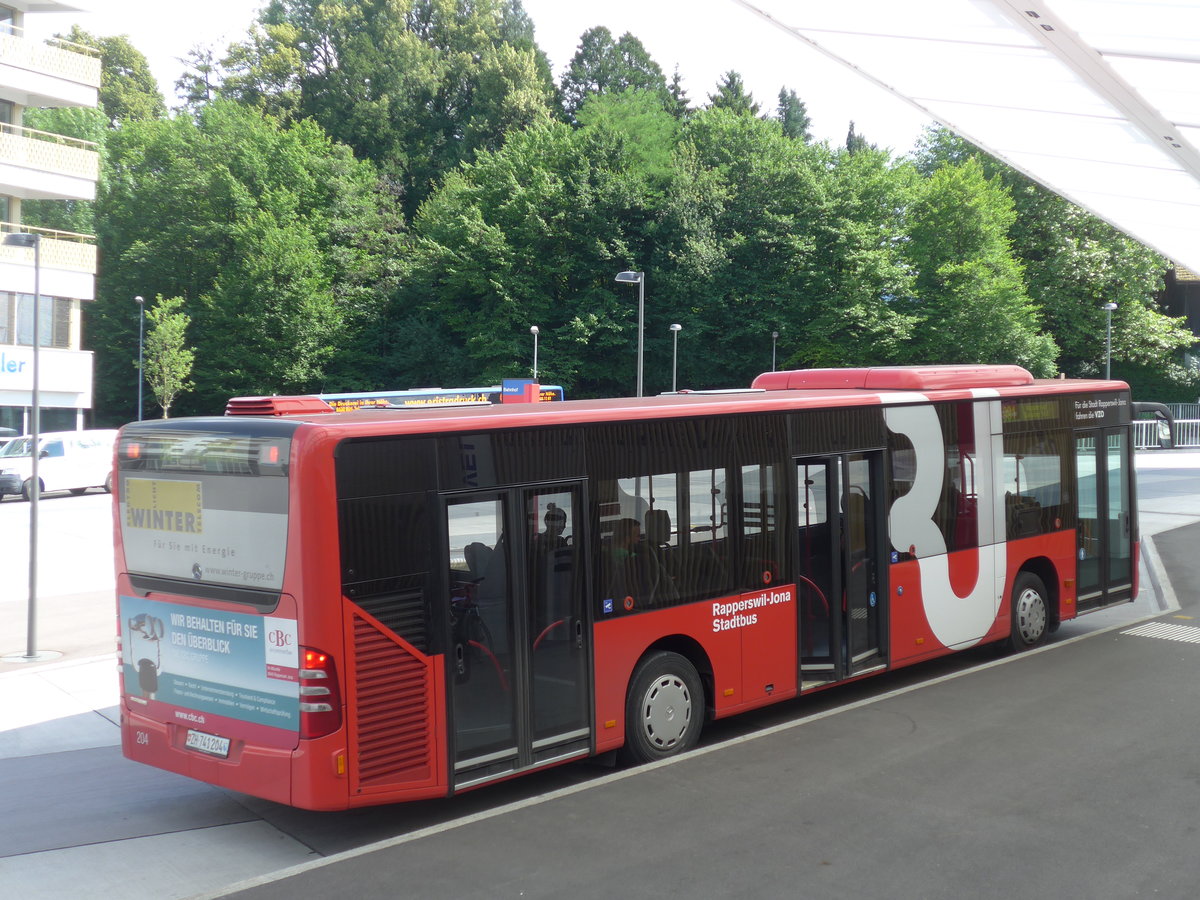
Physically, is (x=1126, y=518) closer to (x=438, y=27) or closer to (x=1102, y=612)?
(x=1102, y=612)

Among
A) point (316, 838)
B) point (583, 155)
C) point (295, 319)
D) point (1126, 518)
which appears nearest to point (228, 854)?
point (316, 838)

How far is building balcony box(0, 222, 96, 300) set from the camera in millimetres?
45344

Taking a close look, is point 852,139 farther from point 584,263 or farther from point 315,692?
Answer: point 315,692

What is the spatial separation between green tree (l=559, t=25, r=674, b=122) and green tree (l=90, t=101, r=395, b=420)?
26737 mm

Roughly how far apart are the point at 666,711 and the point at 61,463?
32405mm

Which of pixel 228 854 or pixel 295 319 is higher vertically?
pixel 295 319

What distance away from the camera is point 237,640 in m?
7.23

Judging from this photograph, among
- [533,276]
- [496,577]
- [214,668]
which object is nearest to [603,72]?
[533,276]

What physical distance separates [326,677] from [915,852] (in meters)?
3.60

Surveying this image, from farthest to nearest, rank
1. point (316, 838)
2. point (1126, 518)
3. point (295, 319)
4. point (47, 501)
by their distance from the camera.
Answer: point (295, 319), point (47, 501), point (1126, 518), point (316, 838)

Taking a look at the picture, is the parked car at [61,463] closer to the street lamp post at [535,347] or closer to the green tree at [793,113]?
the street lamp post at [535,347]

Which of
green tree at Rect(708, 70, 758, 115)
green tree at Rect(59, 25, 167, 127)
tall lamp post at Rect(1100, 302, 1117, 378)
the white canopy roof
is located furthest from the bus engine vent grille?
green tree at Rect(708, 70, 758, 115)

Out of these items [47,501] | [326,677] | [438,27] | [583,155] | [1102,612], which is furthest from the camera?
[438,27]

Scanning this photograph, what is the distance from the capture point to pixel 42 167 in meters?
45.8
